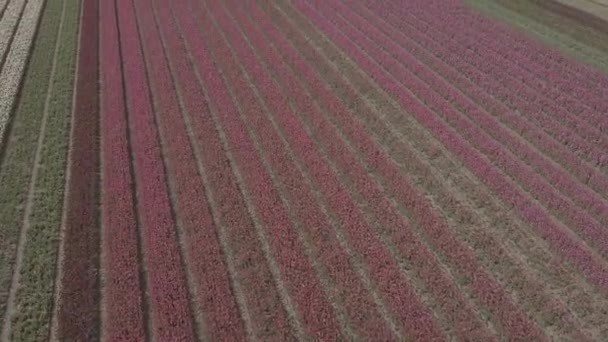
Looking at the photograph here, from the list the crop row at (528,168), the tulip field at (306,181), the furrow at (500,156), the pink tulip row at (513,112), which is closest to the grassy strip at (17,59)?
the tulip field at (306,181)

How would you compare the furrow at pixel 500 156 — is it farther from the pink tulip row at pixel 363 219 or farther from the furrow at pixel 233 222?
the furrow at pixel 233 222

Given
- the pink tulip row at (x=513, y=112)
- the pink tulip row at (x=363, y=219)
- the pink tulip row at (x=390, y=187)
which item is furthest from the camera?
the pink tulip row at (x=513, y=112)

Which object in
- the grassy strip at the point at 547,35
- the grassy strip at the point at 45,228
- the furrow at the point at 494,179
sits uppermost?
the grassy strip at the point at 547,35

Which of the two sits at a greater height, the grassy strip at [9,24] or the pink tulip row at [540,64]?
the pink tulip row at [540,64]

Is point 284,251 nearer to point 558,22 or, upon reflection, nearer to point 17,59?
point 17,59

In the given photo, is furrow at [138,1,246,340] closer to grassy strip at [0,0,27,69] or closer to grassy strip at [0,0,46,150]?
grassy strip at [0,0,46,150]

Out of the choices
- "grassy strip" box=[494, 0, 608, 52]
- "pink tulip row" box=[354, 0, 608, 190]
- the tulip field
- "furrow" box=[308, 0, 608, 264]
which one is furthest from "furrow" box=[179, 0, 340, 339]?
"grassy strip" box=[494, 0, 608, 52]

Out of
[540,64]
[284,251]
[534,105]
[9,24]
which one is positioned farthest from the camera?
[9,24]

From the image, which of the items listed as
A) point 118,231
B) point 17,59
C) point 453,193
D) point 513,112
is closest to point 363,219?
point 453,193
